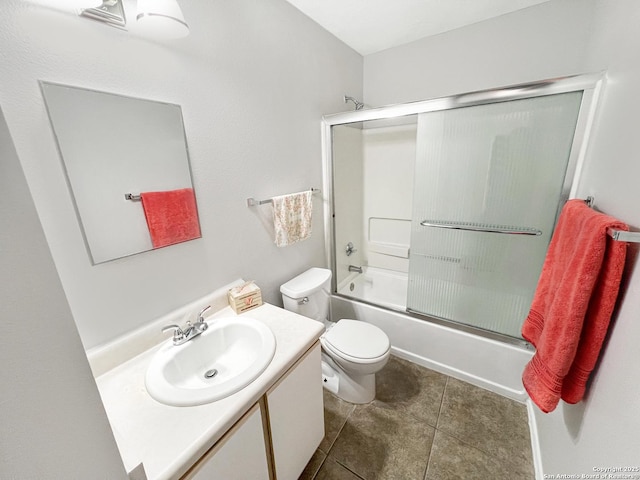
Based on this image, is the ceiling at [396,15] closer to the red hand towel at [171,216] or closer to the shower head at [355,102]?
the shower head at [355,102]

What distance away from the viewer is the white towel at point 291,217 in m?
1.56

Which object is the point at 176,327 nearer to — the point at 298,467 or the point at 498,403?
the point at 298,467

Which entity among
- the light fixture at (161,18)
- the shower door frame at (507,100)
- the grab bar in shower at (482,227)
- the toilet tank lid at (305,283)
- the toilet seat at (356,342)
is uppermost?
the light fixture at (161,18)

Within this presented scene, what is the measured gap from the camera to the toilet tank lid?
1614mm

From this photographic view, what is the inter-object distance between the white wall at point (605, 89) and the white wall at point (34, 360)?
3.72ft

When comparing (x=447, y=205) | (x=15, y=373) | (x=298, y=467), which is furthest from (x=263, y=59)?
(x=298, y=467)

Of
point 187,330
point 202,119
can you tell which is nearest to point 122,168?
point 202,119

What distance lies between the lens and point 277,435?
3.26ft

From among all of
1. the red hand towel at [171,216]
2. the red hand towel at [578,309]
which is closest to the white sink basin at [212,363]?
the red hand towel at [171,216]

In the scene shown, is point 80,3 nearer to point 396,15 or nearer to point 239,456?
point 239,456

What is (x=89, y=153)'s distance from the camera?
0.87m

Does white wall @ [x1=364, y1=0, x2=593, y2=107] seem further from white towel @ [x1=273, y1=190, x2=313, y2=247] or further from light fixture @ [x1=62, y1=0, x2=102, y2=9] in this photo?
light fixture @ [x1=62, y1=0, x2=102, y2=9]

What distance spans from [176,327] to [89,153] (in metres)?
0.71

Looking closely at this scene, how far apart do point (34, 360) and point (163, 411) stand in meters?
0.60
